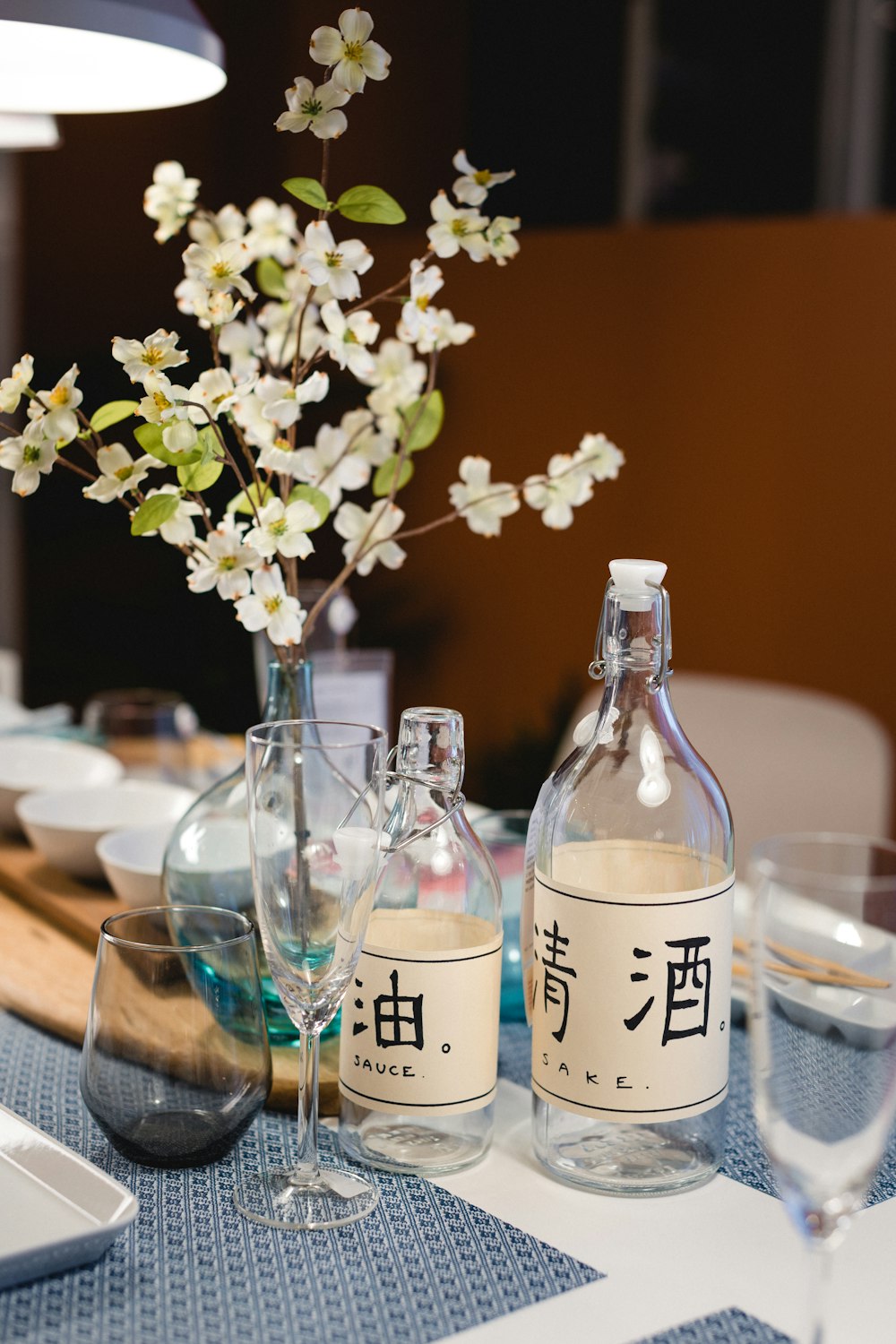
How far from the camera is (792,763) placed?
2.04m

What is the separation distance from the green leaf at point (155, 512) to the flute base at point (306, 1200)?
36 centimetres

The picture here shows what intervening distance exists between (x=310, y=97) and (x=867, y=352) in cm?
242

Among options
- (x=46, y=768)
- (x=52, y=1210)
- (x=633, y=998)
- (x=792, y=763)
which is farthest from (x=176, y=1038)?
(x=792, y=763)

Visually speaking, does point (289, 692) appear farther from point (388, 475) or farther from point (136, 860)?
point (136, 860)

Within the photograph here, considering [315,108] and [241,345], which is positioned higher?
[315,108]

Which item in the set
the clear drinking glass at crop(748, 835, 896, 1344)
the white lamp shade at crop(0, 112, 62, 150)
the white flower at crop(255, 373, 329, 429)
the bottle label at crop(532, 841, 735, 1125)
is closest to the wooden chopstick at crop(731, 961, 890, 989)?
the clear drinking glass at crop(748, 835, 896, 1344)

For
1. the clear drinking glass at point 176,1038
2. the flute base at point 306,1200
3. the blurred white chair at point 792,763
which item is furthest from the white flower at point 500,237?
the blurred white chair at point 792,763

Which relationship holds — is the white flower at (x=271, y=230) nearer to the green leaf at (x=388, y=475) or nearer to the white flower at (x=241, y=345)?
the white flower at (x=241, y=345)

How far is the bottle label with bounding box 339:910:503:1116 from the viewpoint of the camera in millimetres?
760

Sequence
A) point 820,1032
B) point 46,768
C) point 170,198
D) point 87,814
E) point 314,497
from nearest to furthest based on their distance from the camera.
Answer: point 820,1032, point 314,497, point 170,198, point 87,814, point 46,768

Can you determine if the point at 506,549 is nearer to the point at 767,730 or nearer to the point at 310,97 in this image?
the point at 767,730

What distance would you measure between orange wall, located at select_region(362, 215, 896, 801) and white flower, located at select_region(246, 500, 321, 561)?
2413mm

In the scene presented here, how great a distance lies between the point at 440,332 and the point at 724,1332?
23.0 inches

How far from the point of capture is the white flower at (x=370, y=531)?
0.92 m
